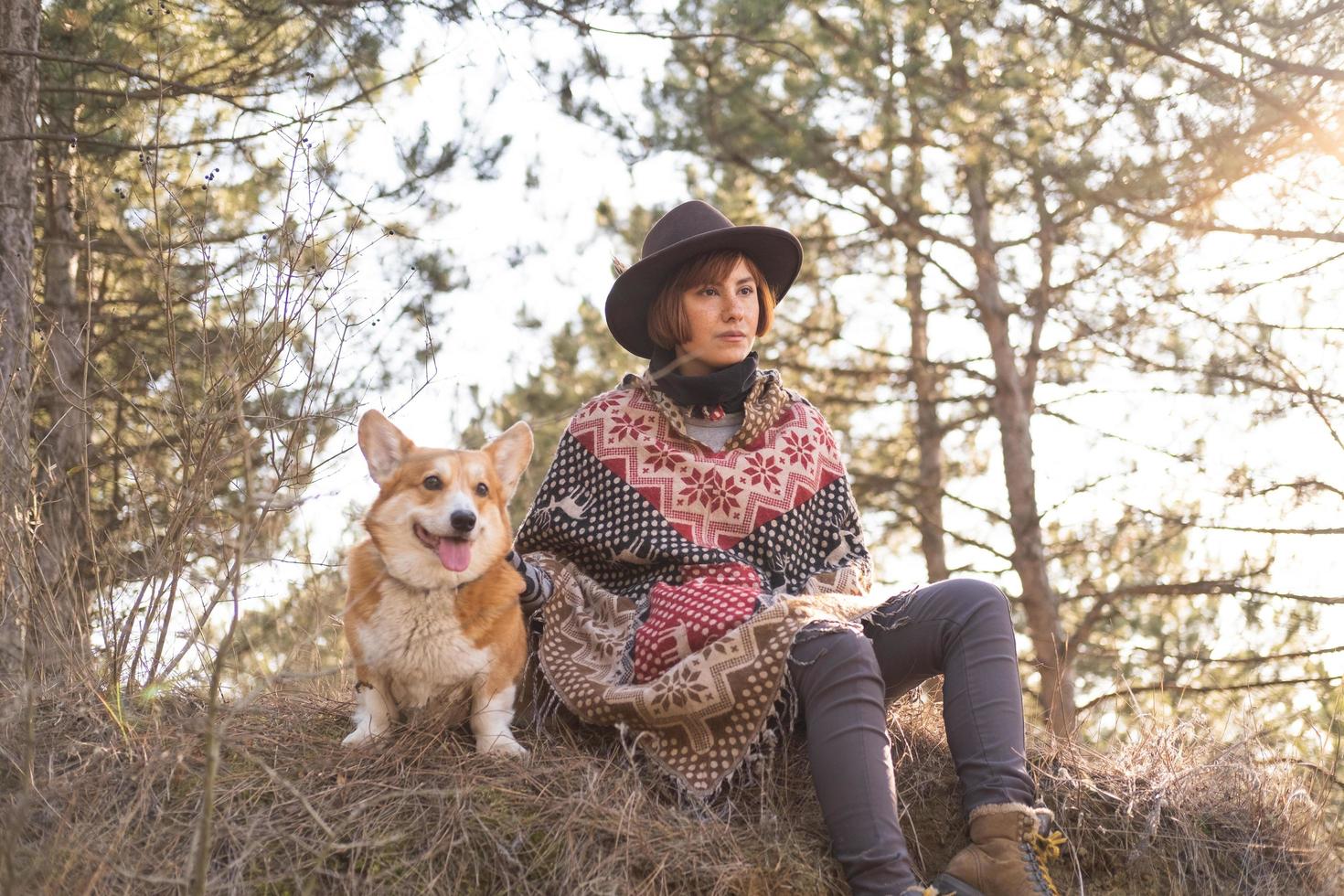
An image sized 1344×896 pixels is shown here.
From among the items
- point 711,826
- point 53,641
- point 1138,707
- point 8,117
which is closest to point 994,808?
point 711,826

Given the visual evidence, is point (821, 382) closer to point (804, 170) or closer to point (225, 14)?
point (804, 170)

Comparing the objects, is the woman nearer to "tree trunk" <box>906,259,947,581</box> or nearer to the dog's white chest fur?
the dog's white chest fur

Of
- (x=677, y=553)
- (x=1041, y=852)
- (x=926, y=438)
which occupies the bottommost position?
(x=1041, y=852)

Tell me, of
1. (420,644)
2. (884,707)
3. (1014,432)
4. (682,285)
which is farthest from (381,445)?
(1014,432)

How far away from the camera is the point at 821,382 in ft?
31.7

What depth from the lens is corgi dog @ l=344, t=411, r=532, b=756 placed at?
10.5 feet

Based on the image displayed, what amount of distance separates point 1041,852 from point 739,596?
1.08 m

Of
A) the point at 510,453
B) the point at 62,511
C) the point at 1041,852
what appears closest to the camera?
the point at 1041,852

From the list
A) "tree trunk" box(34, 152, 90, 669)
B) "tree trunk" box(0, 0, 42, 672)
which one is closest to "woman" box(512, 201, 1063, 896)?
"tree trunk" box(34, 152, 90, 669)

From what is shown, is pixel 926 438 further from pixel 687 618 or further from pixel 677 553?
pixel 687 618

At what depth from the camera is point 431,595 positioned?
324 cm

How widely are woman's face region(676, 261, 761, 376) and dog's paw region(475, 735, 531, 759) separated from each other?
1429mm

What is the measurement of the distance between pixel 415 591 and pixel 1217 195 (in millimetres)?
5775

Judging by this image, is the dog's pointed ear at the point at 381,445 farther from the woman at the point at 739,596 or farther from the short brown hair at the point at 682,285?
the short brown hair at the point at 682,285
